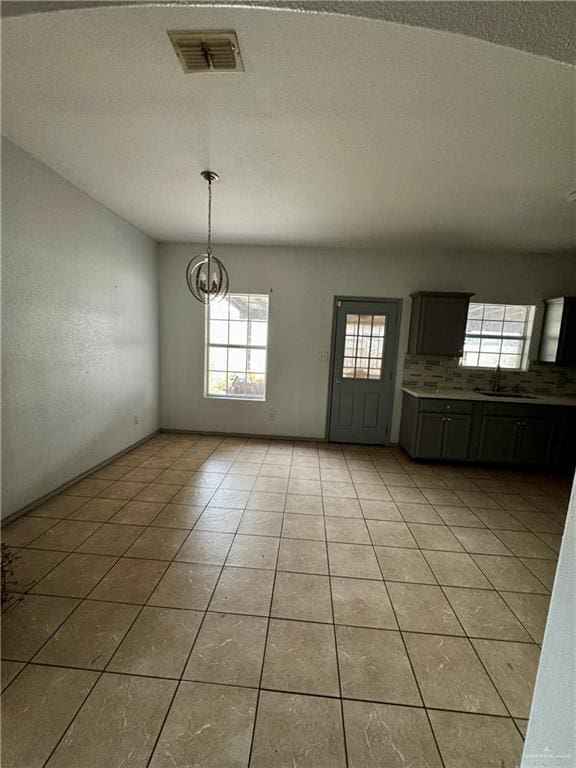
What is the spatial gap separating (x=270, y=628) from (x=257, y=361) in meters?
3.44

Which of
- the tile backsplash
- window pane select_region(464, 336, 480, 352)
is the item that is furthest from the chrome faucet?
window pane select_region(464, 336, 480, 352)

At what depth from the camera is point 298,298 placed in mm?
4406

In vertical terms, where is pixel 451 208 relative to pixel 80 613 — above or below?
above

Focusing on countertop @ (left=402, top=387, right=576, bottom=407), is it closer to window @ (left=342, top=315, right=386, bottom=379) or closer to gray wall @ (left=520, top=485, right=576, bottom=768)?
window @ (left=342, top=315, right=386, bottom=379)

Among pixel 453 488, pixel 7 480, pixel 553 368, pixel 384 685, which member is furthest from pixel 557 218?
pixel 7 480

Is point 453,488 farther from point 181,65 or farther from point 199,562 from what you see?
point 181,65

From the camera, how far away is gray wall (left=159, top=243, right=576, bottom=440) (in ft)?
13.7

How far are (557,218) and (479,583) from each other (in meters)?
3.27

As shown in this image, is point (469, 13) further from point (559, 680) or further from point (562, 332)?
point (562, 332)

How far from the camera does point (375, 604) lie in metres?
1.73

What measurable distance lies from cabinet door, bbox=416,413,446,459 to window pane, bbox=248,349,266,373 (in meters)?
2.26

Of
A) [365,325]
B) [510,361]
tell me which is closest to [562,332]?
[510,361]

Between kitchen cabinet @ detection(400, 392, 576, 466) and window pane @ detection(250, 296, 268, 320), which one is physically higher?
window pane @ detection(250, 296, 268, 320)

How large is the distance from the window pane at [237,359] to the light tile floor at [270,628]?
2.08 meters
